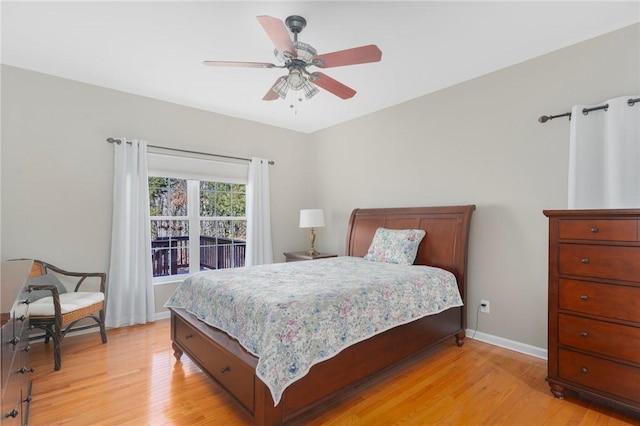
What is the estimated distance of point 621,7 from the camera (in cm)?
215

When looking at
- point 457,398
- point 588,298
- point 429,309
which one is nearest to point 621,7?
point 588,298

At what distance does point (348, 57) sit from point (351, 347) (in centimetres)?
190

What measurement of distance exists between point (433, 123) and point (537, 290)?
1981 mm

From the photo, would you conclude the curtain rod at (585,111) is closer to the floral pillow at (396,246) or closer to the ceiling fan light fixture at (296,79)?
the floral pillow at (396,246)

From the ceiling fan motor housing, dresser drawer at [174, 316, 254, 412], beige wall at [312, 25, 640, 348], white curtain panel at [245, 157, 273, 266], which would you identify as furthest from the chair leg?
beige wall at [312, 25, 640, 348]

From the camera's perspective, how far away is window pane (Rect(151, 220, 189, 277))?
399cm

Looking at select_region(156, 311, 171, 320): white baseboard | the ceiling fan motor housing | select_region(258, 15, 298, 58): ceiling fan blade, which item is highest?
the ceiling fan motor housing

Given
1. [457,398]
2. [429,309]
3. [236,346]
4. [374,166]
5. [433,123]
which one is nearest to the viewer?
[236,346]

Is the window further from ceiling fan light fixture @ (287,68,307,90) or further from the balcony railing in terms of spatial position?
ceiling fan light fixture @ (287,68,307,90)

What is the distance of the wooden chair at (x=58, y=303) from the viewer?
259 cm

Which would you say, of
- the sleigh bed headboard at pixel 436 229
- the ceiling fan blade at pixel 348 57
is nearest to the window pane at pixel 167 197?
the sleigh bed headboard at pixel 436 229

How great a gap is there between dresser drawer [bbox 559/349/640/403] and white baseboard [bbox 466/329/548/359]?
0.68 m

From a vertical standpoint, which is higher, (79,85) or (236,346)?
(79,85)

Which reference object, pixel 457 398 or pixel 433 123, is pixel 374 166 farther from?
pixel 457 398
